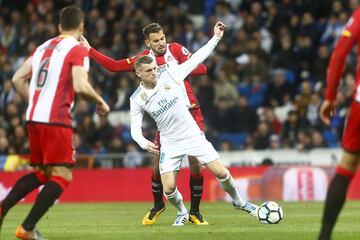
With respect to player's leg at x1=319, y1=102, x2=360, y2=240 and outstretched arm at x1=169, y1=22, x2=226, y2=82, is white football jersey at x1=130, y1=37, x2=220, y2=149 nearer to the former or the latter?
outstretched arm at x1=169, y1=22, x2=226, y2=82

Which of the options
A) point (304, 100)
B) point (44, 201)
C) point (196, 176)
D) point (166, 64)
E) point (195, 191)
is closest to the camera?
point (44, 201)

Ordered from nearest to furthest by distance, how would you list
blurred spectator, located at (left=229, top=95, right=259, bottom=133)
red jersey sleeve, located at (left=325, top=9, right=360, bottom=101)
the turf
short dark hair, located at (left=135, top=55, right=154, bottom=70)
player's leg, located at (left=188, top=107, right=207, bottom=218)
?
red jersey sleeve, located at (left=325, top=9, right=360, bottom=101), the turf, short dark hair, located at (left=135, top=55, right=154, bottom=70), player's leg, located at (left=188, top=107, right=207, bottom=218), blurred spectator, located at (left=229, top=95, right=259, bottom=133)

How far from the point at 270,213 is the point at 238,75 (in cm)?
1110

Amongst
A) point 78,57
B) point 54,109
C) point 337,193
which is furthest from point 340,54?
point 54,109

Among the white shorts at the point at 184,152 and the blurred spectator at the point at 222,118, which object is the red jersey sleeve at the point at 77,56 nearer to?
the white shorts at the point at 184,152

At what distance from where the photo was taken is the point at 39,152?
884 centimetres

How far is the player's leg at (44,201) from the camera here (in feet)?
28.1

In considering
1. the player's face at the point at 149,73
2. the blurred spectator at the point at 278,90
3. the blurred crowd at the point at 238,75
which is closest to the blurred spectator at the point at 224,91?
the blurred crowd at the point at 238,75

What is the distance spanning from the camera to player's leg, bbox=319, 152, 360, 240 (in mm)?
7840

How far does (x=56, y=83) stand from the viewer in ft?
29.0

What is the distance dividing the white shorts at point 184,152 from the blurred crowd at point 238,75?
8559 millimetres

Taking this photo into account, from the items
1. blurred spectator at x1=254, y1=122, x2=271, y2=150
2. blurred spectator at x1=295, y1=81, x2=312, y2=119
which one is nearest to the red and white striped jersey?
blurred spectator at x1=254, y1=122, x2=271, y2=150

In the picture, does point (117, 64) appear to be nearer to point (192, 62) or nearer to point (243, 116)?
point (192, 62)

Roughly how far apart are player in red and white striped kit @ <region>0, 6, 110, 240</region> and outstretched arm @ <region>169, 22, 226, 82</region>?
8.07 ft
